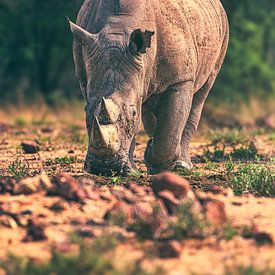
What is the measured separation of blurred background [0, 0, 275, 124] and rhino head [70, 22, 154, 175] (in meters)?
10.3

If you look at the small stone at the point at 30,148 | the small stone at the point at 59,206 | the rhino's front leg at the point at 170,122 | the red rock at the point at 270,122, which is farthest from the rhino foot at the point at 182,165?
the red rock at the point at 270,122

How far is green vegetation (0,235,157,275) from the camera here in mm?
4145

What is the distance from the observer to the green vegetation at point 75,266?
Result: 13.6ft

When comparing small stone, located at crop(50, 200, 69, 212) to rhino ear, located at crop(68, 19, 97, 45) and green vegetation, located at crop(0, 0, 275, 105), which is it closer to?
rhino ear, located at crop(68, 19, 97, 45)

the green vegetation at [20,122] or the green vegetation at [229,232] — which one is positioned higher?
the green vegetation at [229,232]

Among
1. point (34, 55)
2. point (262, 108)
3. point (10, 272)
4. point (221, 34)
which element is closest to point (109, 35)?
point (221, 34)

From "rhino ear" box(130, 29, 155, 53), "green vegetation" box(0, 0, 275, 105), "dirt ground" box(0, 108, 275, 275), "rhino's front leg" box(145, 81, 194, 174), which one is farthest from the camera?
"green vegetation" box(0, 0, 275, 105)

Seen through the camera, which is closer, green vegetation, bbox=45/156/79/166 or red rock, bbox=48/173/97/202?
red rock, bbox=48/173/97/202

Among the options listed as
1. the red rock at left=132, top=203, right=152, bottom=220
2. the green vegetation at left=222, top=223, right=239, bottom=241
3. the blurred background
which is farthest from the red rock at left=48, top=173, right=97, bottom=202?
the blurred background

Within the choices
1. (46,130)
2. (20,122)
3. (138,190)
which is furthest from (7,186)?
(20,122)

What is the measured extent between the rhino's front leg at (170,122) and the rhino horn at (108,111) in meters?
1.17

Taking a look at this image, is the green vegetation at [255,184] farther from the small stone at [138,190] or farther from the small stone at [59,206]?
the small stone at [59,206]

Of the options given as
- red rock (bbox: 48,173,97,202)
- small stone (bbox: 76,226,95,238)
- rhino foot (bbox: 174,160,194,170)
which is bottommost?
rhino foot (bbox: 174,160,194,170)

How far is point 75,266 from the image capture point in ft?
13.8
